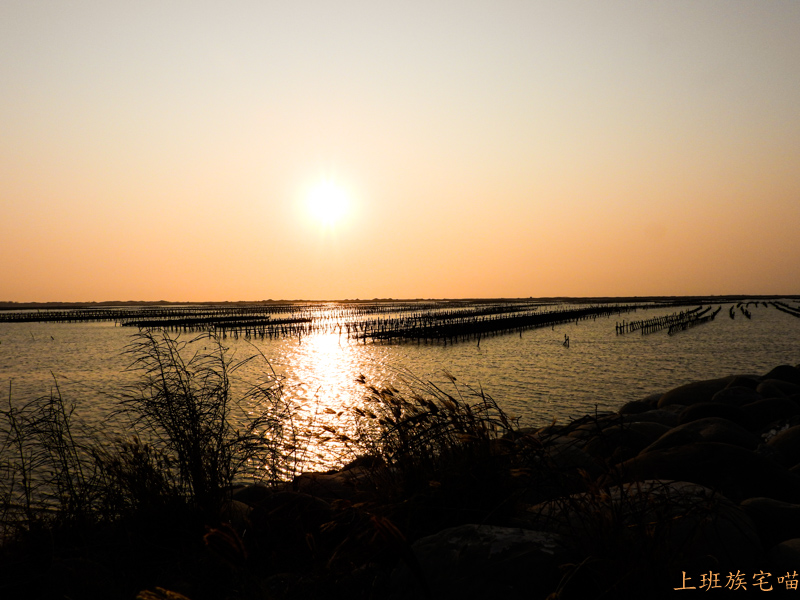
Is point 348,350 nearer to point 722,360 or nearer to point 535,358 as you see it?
point 535,358

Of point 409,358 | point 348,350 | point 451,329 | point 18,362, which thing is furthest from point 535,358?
point 18,362

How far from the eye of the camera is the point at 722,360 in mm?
32875

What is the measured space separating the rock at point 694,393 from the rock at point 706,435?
251 inches

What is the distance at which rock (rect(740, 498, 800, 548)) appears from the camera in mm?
4207

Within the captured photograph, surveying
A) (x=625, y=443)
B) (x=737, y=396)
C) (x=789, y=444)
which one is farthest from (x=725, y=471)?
(x=737, y=396)

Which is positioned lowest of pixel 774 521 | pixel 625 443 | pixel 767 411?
pixel 767 411

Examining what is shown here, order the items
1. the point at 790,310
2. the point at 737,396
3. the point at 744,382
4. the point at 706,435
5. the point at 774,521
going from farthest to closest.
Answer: the point at 790,310
the point at 744,382
the point at 737,396
the point at 706,435
the point at 774,521

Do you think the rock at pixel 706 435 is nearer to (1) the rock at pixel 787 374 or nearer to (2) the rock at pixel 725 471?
(2) the rock at pixel 725 471

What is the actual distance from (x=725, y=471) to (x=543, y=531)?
288 centimetres

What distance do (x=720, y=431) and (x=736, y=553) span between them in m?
4.33

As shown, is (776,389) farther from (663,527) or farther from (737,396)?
(663,527)

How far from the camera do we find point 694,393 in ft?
45.5

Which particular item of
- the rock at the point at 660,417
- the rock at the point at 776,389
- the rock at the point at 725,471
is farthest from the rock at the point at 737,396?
the rock at the point at 725,471

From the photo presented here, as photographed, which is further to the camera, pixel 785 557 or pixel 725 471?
pixel 725 471
